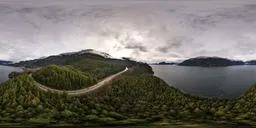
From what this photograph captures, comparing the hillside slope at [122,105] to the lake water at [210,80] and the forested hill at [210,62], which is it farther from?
the forested hill at [210,62]

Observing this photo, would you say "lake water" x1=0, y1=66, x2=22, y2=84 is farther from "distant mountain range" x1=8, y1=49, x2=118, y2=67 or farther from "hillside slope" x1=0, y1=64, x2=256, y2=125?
"hillside slope" x1=0, y1=64, x2=256, y2=125

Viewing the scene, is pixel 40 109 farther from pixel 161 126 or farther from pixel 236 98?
pixel 236 98

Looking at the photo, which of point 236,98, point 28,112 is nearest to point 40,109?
Result: point 28,112

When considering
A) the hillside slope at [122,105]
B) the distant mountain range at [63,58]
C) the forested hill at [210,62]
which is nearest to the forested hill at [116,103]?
the hillside slope at [122,105]

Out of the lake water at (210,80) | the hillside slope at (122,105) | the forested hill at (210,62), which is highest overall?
the forested hill at (210,62)

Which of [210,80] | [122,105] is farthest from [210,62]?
[122,105]

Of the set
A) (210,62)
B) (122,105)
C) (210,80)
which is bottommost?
(122,105)

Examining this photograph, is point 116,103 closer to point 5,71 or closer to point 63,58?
point 63,58

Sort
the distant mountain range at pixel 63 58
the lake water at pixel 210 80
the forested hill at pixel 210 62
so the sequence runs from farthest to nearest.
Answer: the lake water at pixel 210 80 < the forested hill at pixel 210 62 < the distant mountain range at pixel 63 58
